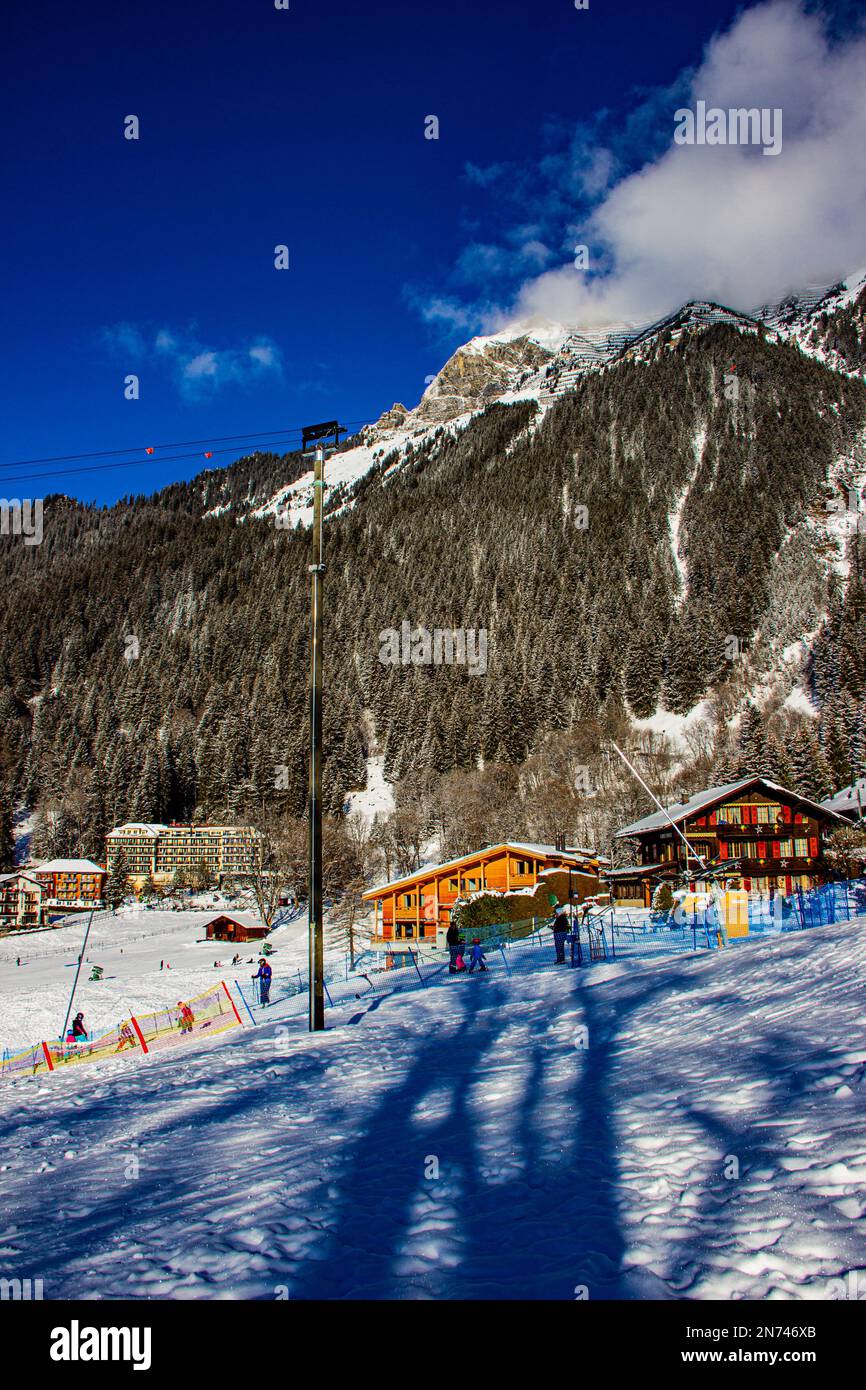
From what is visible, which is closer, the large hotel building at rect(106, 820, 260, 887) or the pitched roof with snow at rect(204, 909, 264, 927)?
the pitched roof with snow at rect(204, 909, 264, 927)

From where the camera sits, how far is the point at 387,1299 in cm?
438

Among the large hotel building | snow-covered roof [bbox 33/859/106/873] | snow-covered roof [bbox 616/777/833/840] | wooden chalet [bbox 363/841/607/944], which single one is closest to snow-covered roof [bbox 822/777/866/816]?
snow-covered roof [bbox 616/777/833/840]

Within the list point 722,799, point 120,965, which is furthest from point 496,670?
point 120,965

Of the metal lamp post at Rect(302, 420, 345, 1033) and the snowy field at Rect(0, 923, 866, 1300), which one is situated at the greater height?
the metal lamp post at Rect(302, 420, 345, 1033)

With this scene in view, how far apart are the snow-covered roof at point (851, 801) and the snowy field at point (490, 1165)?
61.7 meters

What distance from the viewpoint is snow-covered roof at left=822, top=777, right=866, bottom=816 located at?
66.7 meters

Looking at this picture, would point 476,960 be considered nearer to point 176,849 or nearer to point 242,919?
point 242,919

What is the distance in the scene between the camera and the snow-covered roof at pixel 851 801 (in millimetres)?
66688

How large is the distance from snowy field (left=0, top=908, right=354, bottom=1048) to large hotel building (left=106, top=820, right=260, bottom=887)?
48.7ft

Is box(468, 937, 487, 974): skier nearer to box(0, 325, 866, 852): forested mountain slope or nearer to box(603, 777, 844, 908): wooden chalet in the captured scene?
box(603, 777, 844, 908): wooden chalet

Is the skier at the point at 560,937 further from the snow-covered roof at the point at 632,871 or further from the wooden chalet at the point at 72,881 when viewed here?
the wooden chalet at the point at 72,881

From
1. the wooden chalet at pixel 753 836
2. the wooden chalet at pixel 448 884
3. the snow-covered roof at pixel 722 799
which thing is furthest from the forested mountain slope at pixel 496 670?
the wooden chalet at pixel 448 884
